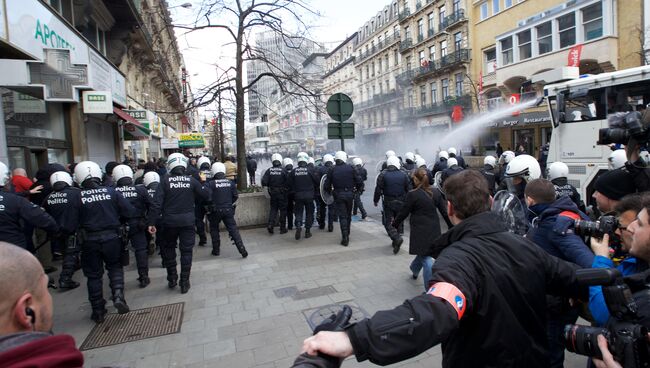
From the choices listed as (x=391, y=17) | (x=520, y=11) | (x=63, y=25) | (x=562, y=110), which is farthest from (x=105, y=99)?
(x=391, y=17)

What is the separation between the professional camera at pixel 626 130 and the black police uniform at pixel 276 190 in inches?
273

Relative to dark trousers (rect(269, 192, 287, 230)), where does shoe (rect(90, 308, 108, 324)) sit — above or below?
below

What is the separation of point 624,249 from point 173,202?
18.0 feet

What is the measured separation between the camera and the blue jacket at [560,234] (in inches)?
103

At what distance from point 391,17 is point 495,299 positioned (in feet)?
172

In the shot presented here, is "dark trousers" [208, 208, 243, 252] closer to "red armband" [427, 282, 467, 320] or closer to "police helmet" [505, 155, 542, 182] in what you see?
"police helmet" [505, 155, 542, 182]

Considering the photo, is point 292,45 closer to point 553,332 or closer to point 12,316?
point 553,332

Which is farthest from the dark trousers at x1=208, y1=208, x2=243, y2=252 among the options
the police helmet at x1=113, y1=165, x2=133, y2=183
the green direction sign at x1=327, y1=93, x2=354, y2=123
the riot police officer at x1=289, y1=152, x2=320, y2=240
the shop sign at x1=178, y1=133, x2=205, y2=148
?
the shop sign at x1=178, y1=133, x2=205, y2=148

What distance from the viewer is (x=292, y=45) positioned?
1109cm

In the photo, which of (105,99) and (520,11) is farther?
(520,11)

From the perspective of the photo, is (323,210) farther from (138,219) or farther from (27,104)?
(27,104)

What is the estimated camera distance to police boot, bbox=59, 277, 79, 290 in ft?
20.4

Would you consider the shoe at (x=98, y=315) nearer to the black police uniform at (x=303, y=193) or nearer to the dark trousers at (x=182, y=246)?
the dark trousers at (x=182, y=246)

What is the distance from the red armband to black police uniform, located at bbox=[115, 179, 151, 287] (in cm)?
573
